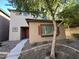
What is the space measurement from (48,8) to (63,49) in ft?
12.1

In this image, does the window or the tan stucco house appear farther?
the window

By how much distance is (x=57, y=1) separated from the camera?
486 inches

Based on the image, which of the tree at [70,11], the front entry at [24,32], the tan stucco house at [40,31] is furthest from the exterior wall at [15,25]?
the tree at [70,11]

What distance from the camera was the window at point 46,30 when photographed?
61.2 feet

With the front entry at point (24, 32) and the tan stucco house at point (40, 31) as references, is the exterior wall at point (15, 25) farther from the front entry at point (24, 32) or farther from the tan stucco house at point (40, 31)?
the tan stucco house at point (40, 31)

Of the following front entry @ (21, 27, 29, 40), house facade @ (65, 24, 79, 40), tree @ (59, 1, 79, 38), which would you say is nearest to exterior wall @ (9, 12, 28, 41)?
front entry @ (21, 27, 29, 40)

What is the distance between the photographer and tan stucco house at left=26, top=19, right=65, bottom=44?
18.2m

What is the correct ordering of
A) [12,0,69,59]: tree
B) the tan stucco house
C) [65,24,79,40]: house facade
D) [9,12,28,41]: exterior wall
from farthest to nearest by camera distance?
[9,12,28,41]: exterior wall
[65,24,79,40]: house facade
the tan stucco house
[12,0,69,59]: tree

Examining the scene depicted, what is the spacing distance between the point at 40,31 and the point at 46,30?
0.93 metres

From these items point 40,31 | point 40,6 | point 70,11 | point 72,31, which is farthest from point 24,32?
point 70,11

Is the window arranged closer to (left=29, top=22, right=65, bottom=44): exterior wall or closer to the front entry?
(left=29, top=22, right=65, bottom=44): exterior wall

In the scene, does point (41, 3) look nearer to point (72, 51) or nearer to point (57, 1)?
point (57, 1)

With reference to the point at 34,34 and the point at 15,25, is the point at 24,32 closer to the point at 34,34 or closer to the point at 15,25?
the point at 15,25

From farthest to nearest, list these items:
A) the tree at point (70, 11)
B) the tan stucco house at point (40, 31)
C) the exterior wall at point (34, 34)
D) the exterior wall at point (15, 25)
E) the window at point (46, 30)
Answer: the exterior wall at point (15, 25) < the window at point (46, 30) < the tan stucco house at point (40, 31) < the exterior wall at point (34, 34) < the tree at point (70, 11)
